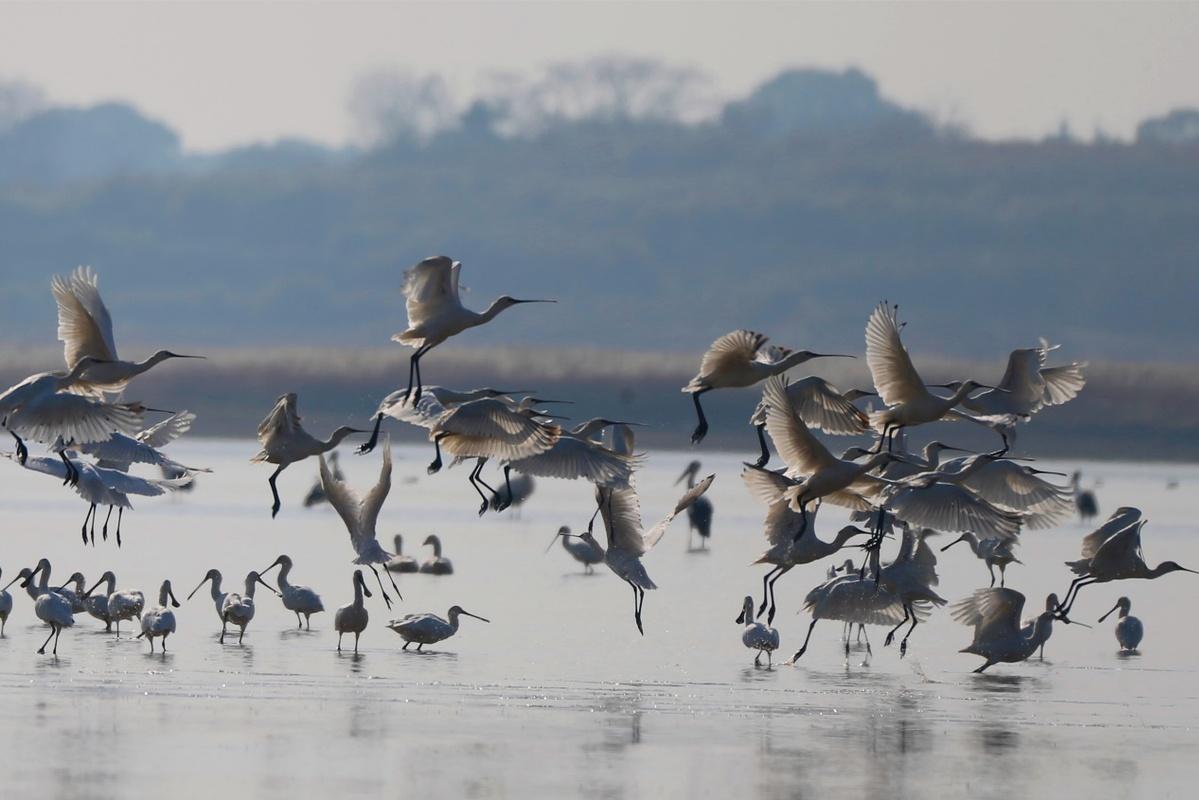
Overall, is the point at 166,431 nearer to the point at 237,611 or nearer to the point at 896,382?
the point at 237,611

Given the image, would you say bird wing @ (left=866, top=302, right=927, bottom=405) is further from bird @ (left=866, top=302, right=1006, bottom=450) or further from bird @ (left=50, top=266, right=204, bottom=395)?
bird @ (left=50, top=266, right=204, bottom=395)

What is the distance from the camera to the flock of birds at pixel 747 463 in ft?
50.1

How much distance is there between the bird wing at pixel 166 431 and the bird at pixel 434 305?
261cm

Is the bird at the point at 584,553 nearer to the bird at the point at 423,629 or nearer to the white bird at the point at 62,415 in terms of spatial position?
the bird at the point at 423,629

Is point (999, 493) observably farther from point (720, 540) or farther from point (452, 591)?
point (720, 540)

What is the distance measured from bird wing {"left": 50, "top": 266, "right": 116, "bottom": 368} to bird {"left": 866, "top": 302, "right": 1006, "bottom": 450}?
5.55 m

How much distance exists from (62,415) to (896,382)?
5.79 meters

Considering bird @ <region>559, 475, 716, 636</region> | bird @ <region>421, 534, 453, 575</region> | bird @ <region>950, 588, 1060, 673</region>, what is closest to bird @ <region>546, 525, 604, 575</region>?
bird @ <region>421, 534, 453, 575</region>

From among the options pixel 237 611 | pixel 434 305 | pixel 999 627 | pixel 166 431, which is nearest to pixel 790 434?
pixel 999 627

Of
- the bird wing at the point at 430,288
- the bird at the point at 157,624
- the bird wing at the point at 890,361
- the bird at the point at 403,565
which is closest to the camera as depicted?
the bird wing at the point at 890,361

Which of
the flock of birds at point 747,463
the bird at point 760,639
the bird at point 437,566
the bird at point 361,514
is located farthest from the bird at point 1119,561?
the bird at point 437,566

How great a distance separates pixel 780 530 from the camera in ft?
56.0

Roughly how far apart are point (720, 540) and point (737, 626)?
9.52 m

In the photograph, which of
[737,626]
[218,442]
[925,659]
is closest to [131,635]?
[737,626]
